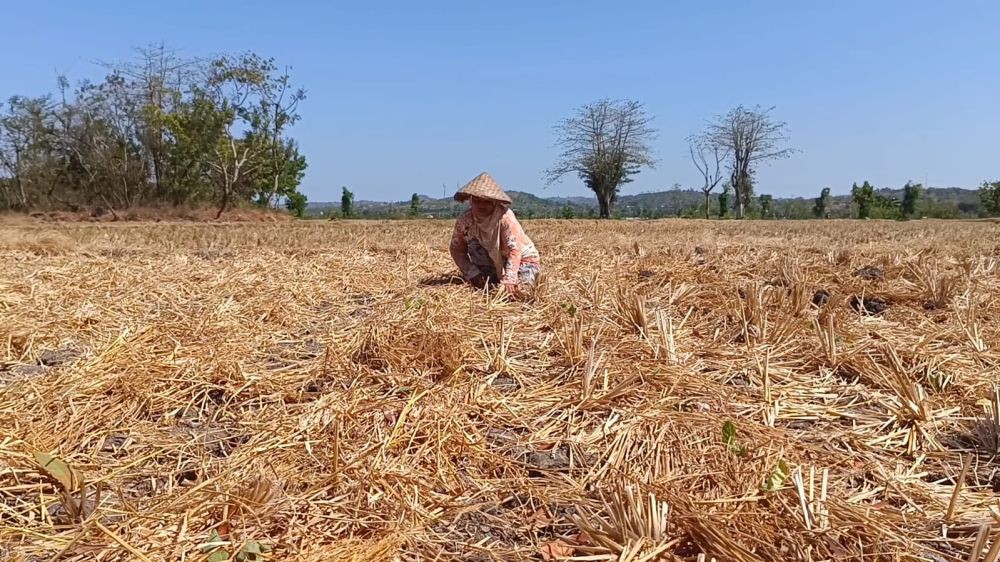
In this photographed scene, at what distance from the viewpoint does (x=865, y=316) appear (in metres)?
3.43

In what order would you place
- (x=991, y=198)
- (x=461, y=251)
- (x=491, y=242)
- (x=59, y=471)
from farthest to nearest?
(x=991, y=198), (x=461, y=251), (x=491, y=242), (x=59, y=471)

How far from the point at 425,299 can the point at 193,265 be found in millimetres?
3165

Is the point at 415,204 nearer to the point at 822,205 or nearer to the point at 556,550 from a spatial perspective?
the point at 822,205

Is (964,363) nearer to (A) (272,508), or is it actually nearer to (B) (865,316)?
(B) (865,316)

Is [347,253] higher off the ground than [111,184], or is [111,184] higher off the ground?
[111,184]

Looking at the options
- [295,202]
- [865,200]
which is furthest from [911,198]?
[295,202]

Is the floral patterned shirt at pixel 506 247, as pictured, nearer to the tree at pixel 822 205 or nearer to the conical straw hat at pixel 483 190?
the conical straw hat at pixel 483 190

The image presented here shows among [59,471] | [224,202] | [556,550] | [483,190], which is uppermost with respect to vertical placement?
[224,202]

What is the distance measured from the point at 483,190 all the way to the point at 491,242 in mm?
419

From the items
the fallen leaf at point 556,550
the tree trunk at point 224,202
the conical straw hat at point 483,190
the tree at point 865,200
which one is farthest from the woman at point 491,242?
the tree at point 865,200

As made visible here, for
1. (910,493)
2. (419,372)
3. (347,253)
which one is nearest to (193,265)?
(347,253)

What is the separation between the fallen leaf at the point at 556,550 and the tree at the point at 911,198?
4103 cm

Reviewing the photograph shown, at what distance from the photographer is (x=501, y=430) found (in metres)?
2.01

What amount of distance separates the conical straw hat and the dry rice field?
0.97 m
